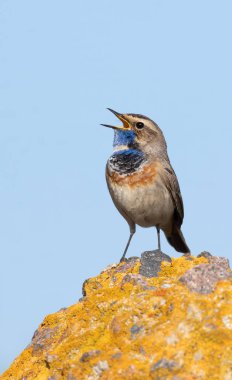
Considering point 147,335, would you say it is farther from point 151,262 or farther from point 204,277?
point 151,262

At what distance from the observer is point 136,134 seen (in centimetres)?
1138

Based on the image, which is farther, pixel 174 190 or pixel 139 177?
pixel 174 190

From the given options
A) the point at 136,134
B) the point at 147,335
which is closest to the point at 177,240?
the point at 136,134

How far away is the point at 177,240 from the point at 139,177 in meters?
1.93

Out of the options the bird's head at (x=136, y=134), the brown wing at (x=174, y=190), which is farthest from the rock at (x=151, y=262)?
the bird's head at (x=136, y=134)

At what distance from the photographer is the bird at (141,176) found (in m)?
10.9

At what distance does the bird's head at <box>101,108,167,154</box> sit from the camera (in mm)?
11305

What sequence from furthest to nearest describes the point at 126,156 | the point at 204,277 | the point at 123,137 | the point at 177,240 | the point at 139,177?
the point at 177,240, the point at 123,137, the point at 126,156, the point at 139,177, the point at 204,277

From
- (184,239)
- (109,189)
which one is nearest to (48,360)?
(109,189)

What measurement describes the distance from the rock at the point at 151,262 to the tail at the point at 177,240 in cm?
407

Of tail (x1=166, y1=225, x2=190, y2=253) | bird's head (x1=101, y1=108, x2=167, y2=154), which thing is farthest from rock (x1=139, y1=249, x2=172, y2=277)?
tail (x1=166, y1=225, x2=190, y2=253)

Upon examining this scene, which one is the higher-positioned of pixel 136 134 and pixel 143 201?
pixel 136 134

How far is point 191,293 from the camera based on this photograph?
19.5 ft

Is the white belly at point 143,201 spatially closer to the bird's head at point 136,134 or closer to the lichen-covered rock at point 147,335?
the bird's head at point 136,134
